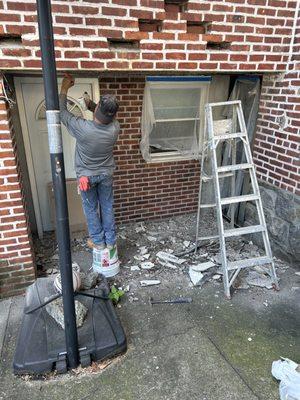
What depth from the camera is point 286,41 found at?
3309mm

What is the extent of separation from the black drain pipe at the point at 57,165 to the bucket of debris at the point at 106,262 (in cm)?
120

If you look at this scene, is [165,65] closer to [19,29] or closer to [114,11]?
[114,11]

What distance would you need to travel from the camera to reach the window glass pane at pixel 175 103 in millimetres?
4422

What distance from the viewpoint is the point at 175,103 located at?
14.9 ft

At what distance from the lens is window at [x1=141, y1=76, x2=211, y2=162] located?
4312 millimetres

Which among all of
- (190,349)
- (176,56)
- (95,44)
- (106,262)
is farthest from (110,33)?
(190,349)

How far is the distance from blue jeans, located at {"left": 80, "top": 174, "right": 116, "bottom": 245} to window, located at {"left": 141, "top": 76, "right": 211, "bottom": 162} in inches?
50.8

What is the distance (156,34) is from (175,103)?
5.66ft

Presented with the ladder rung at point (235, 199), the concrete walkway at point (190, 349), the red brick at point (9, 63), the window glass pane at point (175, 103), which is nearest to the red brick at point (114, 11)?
the red brick at point (9, 63)

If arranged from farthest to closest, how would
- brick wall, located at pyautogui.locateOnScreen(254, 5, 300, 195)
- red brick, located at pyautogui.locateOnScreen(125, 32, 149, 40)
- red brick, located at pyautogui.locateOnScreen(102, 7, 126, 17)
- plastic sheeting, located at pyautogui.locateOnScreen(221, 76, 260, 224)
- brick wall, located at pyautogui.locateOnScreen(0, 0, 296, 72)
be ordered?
plastic sheeting, located at pyautogui.locateOnScreen(221, 76, 260, 224) < brick wall, located at pyautogui.locateOnScreen(254, 5, 300, 195) < red brick, located at pyautogui.locateOnScreen(125, 32, 149, 40) < red brick, located at pyautogui.locateOnScreen(102, 7, 126, 17) < brick wall, located at pyautogui.locateOnScreen(0, 0, 296, 72)

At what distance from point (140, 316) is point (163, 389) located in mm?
783

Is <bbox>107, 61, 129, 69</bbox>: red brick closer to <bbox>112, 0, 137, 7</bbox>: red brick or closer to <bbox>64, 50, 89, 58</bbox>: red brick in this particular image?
<bbox>64, 50, 89, 58</bbox>: red brick

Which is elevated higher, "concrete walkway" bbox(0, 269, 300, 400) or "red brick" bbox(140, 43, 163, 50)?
"red brick" bbox(140, 43, 163, 50)

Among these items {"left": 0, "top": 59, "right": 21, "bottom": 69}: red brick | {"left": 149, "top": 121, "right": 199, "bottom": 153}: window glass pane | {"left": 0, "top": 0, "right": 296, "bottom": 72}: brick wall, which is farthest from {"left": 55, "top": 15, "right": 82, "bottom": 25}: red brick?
{"left": 149, "top": 121, "right": 199, "bottom": 153}: window glass pane
